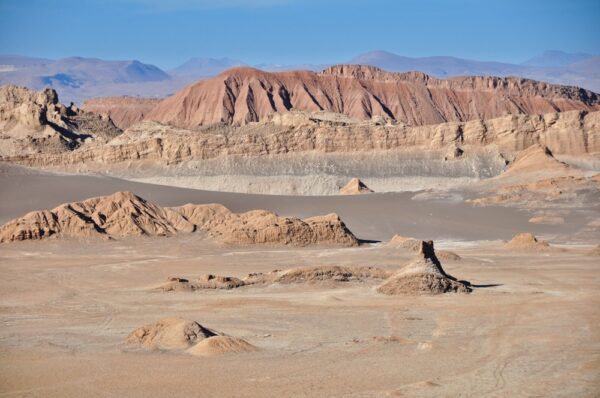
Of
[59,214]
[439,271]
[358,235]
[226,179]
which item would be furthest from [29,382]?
[226,179]

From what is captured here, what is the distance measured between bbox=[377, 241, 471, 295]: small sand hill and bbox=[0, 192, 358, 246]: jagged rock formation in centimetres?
1447

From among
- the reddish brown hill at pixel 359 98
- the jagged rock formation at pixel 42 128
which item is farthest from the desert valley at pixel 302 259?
the reddish brown hill at pixel 359 98

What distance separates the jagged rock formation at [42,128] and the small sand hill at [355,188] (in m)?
31.7

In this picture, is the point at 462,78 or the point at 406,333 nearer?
the point at 406,333

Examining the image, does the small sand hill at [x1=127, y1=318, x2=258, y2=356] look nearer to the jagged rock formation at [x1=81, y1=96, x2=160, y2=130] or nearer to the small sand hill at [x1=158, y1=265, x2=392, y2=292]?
the small sand hill at [x1=158, y1=265, x2=392, y2=292]

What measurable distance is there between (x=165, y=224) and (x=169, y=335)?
2630cm

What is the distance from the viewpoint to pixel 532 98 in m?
146

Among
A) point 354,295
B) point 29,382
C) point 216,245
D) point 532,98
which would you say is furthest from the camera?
point 532,98

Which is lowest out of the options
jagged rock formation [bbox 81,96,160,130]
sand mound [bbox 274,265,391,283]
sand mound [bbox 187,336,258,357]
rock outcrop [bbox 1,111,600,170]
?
sand mound [bbox 187,336,258,357]

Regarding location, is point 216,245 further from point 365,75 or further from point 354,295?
point 365,75

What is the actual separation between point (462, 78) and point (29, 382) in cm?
15089

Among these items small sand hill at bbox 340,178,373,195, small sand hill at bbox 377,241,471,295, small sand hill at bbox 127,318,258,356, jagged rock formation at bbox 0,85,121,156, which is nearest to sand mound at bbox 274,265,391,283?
small sand hill at bbox 377,241,471,295

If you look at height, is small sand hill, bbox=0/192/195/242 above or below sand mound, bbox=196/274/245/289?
above

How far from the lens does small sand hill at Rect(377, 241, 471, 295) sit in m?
23.5
